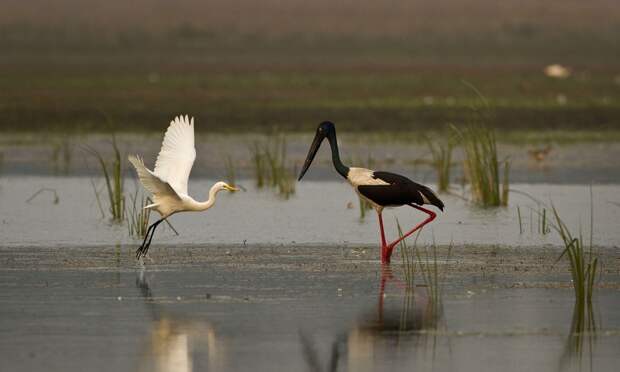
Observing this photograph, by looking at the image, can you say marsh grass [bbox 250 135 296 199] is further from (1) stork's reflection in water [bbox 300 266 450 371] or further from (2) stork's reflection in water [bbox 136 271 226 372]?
(2) stork's reflection in water [bbox 136 271 226 372]

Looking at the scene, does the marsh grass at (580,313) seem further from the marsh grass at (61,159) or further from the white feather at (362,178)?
the marsh grass at (61,159)

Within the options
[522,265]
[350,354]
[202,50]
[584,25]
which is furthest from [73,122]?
[584,25]

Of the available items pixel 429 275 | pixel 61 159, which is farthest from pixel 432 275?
pixel 61 159

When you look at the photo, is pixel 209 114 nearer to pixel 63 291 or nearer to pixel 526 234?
pixel 526 234

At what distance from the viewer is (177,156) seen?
14953 mm

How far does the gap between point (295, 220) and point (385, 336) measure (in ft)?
23.0

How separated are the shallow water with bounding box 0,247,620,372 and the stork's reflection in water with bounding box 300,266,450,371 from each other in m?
0.01

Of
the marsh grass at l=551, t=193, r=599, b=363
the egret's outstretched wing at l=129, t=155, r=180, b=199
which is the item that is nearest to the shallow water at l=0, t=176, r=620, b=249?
the egret's outstretched wing at l=129, t=155, r=180, b=199

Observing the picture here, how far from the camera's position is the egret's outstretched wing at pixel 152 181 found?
526 inches

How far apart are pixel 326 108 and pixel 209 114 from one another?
3.43m

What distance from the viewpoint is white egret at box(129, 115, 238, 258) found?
13617mm

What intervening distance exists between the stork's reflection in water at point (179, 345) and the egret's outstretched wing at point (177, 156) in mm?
3756

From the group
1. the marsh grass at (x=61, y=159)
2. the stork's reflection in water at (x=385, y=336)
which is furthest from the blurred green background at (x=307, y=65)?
the stork's reflection in water at (x=385, y=336)

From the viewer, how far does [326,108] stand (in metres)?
37.8
